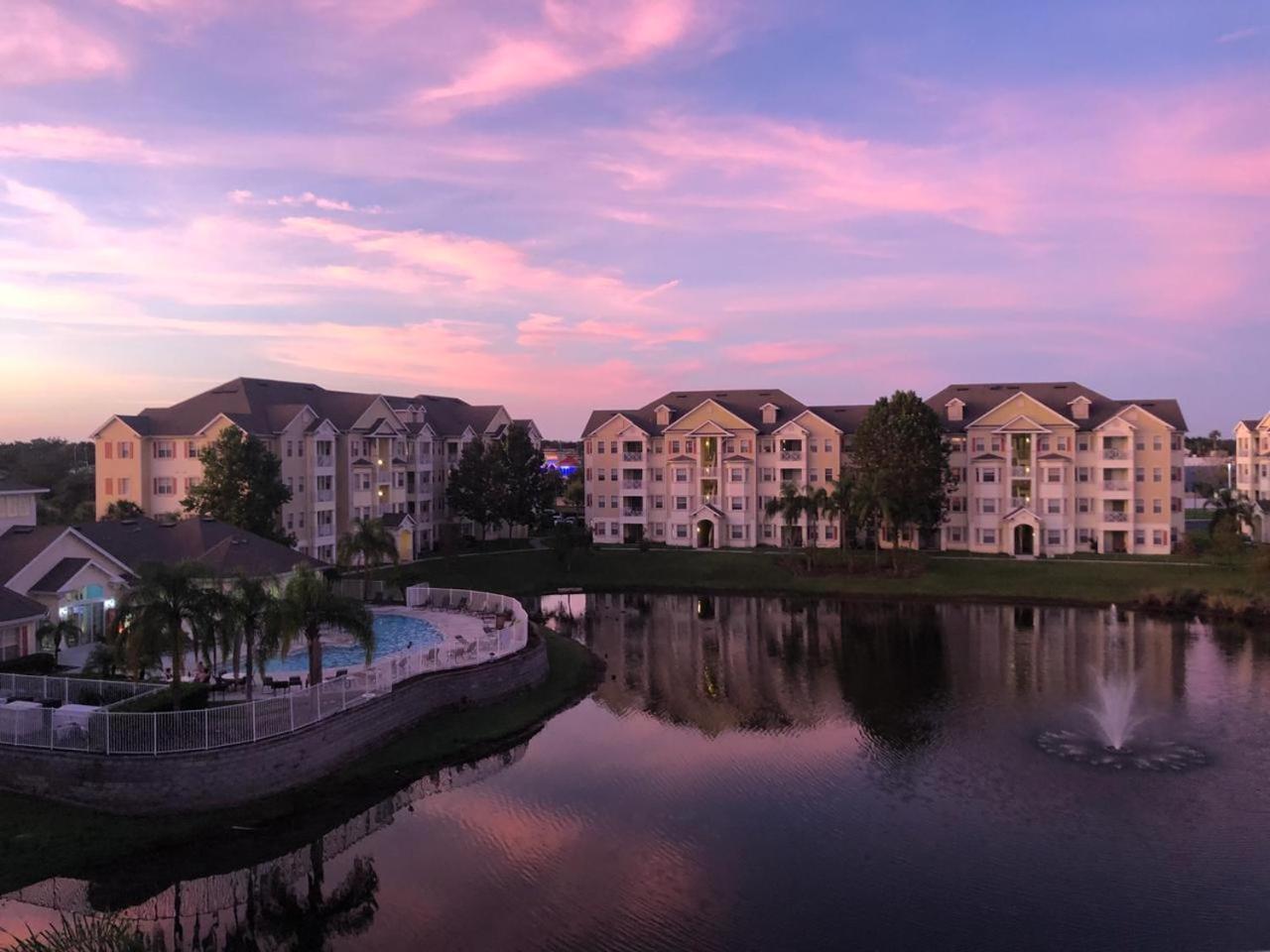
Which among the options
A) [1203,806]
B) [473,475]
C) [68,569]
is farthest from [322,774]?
[473,475]

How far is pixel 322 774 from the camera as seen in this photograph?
77.7 ft

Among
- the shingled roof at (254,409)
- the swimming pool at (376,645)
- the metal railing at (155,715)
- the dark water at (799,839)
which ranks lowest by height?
the dark water at (799,839)

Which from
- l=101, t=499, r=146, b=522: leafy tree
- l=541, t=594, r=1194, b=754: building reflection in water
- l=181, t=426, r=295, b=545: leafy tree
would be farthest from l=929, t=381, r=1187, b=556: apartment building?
l=101, t=499, r=146, b=522: leafy tree

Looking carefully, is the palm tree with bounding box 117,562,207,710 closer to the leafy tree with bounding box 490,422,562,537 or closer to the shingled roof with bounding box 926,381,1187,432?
the leafy tree with bounding box 490,422,562,537

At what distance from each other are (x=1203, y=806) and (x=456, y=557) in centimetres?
4762

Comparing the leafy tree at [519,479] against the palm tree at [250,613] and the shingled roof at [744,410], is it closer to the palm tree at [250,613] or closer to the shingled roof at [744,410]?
the shingled roof at [744,410]

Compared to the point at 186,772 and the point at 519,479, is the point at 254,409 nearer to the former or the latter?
the point at 519,479

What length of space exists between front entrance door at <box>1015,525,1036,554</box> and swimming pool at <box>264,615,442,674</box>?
44.1m

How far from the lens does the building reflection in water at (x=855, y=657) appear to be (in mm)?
31375

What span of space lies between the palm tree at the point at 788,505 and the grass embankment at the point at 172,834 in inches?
1623

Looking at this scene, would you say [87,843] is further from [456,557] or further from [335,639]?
[456,557]

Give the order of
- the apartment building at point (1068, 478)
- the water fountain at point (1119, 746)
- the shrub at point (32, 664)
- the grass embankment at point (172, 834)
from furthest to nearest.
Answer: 1. the apartment building at point (1068, 478)
2. the shrub at point (32, 664)
3. the water fountain at point (1119, 746)
4. the grass embankment at point (172, 834)

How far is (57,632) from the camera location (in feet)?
94.6

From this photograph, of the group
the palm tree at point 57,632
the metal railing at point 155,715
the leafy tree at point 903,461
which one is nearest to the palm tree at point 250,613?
the metal railing at point 155,715
